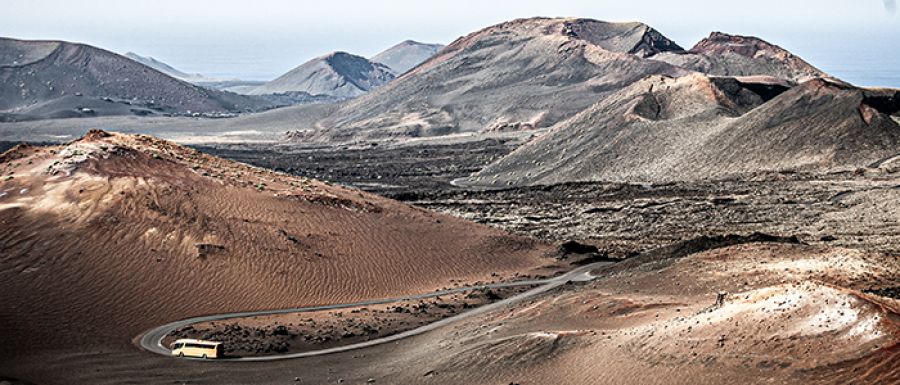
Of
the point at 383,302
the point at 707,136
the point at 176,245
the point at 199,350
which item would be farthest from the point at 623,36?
the point at 199,350

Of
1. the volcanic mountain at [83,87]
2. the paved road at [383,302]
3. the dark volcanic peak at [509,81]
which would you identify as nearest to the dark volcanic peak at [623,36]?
the dark volcanic peak at [509,81]

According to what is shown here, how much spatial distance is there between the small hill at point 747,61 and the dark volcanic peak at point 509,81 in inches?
224

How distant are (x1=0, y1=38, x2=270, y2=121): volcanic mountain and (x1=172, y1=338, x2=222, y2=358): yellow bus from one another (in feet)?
426

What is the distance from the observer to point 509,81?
131750mm

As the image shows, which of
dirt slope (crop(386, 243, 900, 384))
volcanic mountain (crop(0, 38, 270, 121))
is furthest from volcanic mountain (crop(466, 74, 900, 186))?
volcanic mountain (crop(0, 38, 270, 121))

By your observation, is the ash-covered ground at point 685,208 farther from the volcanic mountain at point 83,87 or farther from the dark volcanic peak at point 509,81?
the volcanic mountain at point 83,87

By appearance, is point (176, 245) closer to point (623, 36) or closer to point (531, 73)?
point (531, 73)

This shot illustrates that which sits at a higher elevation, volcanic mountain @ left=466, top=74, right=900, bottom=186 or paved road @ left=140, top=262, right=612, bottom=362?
volcanic mountain @ left=466, top=74, right=900, bottom=186

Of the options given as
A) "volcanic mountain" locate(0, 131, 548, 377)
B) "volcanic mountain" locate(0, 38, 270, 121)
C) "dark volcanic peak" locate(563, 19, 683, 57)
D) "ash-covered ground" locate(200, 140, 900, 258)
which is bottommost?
"ash-covered ground" locate(200, 140, 900, 258)

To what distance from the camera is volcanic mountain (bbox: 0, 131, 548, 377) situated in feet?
88.9

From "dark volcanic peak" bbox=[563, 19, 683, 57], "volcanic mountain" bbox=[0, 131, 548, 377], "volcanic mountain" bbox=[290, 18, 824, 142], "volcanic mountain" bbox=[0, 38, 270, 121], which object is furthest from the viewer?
"volcanic mountain" bbox=[0, 38, 270, 121]

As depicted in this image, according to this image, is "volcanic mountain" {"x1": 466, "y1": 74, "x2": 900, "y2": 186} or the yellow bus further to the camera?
"volcanic mountain" {"x1": 466, "y1": 74, "x2": 900, "y2": 186}

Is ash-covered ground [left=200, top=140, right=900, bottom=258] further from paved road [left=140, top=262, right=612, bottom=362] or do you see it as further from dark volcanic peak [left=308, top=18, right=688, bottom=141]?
dark volcanic peak [left=308, top=18, right=688, bottom=141]

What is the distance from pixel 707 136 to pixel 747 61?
64.4 meters
